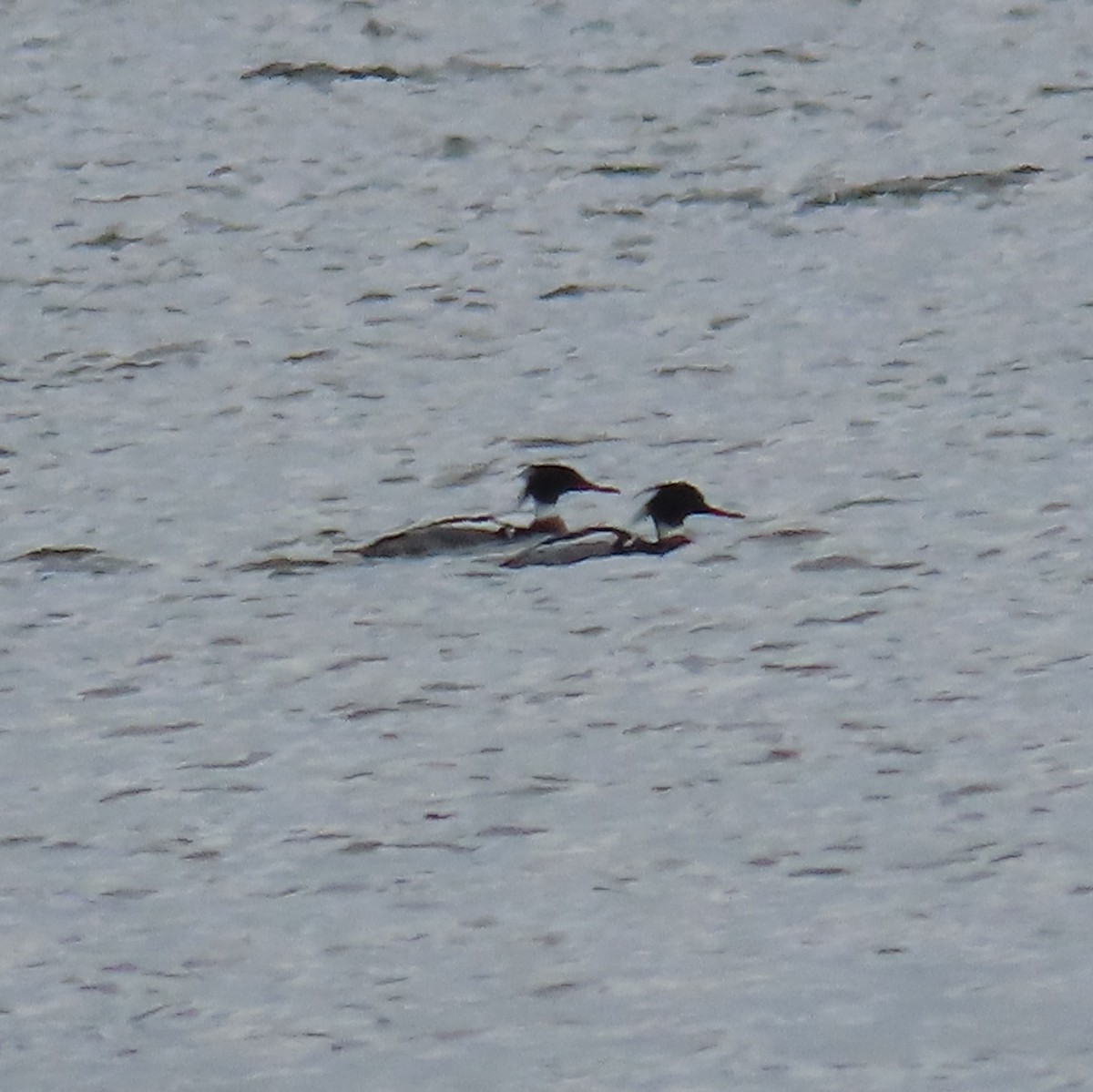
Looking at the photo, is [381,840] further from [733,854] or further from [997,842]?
[997,842]

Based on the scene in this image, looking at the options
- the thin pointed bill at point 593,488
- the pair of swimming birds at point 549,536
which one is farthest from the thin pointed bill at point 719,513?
the thin pointed bill at point 593,488

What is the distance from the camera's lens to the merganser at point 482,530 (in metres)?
11.5

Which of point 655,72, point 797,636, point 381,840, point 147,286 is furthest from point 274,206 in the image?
point 381,840

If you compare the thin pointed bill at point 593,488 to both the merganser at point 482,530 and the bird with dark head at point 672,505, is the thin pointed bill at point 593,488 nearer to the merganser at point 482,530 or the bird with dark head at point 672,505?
the merganser at point 482,530

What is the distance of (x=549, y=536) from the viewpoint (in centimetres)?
1146

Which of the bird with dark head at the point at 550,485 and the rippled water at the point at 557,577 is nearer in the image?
the rippled water at the point at 557,577

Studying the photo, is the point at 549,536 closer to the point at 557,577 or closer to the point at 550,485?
the point at 557,577

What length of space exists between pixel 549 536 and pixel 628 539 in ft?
0.86

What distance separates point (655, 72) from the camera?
19.7 meters

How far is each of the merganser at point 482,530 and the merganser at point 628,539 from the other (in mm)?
60

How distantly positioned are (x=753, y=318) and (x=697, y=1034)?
7.62 meters

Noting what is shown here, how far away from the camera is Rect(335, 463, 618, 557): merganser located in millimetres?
11492

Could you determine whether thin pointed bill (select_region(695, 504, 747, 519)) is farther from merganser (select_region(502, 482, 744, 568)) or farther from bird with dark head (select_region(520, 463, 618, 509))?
bird with dark head (select_region(520, 463, 618, 509))

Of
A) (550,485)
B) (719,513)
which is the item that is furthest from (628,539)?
(550,485)
